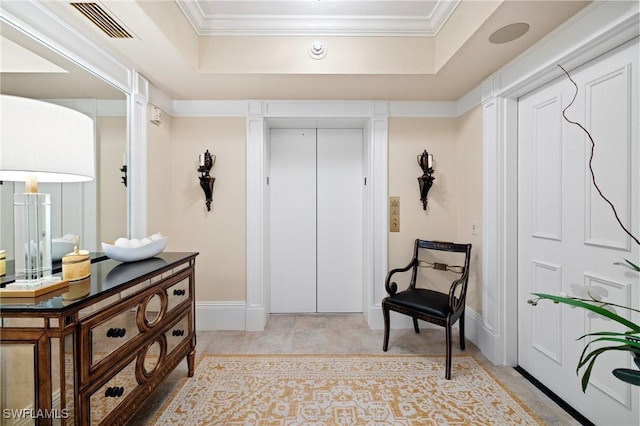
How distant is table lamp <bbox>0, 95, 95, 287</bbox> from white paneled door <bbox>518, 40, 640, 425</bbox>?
242cm

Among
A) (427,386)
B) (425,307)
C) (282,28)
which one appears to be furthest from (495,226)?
(282,28)

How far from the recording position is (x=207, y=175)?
9.59 ft

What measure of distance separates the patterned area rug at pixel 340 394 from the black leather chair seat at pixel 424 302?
0.45 m

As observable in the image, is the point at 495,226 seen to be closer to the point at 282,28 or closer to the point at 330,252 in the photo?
the point at 330,252

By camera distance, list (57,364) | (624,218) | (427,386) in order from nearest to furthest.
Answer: (57,364) → (624,218) → (427,386)

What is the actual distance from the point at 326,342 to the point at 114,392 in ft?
Result: 5.85

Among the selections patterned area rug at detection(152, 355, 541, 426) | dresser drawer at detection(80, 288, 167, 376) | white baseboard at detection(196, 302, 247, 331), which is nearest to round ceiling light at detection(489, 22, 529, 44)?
patterned area rug at detection(152, 355, 541, 426)

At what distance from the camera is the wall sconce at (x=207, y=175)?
290 centimetres

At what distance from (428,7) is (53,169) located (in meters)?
2.54

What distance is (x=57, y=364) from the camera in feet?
3.45

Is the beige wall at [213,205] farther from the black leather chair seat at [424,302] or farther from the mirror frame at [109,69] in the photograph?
the black leather chair seat at [424,302]

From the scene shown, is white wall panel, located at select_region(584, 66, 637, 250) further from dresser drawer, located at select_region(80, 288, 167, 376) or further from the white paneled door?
dresser drawer, located at select_region(80, 288, 167, 376)

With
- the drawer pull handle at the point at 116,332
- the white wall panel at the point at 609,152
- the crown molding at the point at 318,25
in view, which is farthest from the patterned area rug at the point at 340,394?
the crown molding at the point at 318,25

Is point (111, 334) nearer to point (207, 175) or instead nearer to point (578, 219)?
point (207, 175)
